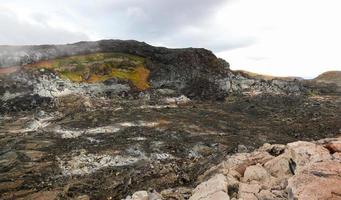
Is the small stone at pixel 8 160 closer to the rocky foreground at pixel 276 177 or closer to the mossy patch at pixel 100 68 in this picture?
the rocky foreground at pixel 276 177

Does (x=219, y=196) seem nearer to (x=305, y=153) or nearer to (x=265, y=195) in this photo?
(x=265, y=195)

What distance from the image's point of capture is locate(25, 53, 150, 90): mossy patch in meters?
74.9

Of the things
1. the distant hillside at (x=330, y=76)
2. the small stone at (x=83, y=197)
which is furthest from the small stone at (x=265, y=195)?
the distant hillside at (x=330, y=76)

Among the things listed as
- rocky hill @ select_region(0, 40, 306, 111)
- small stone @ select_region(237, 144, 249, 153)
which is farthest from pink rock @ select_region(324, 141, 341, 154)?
rocky hill @ select_region(0, 40, 306, 111)

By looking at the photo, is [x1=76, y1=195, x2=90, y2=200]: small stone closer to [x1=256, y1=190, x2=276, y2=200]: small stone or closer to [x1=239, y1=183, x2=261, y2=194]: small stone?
[x1=239, y1=183, x2=261, y2=194]: small stone

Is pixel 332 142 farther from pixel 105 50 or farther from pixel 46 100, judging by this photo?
pixel 105 50

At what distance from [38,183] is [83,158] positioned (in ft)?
18.7

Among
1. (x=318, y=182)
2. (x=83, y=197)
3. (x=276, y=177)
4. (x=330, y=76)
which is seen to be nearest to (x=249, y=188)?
(x=276, y=177)

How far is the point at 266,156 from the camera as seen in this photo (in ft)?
94.0

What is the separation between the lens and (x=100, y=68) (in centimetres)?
7819

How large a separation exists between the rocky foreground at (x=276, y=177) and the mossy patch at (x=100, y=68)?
159 ft

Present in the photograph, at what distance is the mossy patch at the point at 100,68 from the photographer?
7488cm

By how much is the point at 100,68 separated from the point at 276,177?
187 feet

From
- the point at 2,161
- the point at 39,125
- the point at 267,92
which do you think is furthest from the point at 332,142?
the point at 267,92
